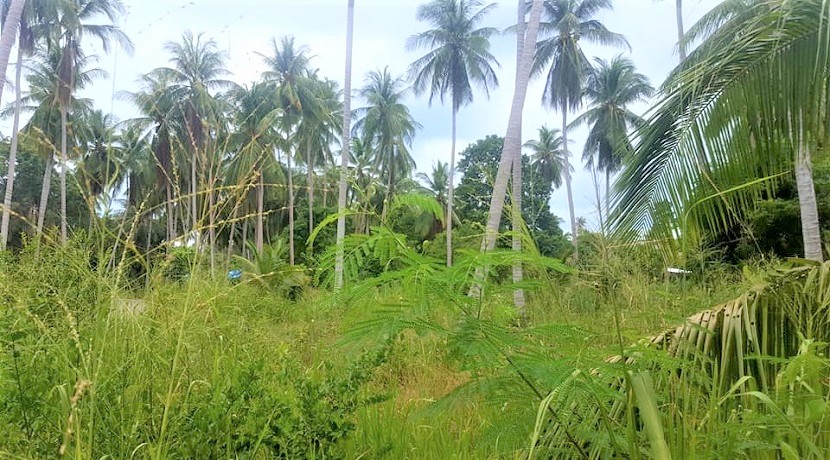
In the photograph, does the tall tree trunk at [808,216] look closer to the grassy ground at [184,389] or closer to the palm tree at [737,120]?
the palm tree at [737,120]

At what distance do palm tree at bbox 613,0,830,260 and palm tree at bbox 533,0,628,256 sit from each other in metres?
20.3

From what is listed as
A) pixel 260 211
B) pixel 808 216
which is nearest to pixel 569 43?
pixel 808 216

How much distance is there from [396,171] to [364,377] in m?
31.7

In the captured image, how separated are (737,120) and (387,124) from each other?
28.9 m

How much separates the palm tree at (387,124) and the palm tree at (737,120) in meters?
27.6

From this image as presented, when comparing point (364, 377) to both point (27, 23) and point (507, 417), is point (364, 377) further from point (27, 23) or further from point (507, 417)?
point (27, 23)

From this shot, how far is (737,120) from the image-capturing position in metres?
2.92

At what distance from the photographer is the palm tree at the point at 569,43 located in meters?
23.2

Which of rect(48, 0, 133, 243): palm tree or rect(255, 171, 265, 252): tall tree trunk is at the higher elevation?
rect(48, 0, 133, 243): palm tree

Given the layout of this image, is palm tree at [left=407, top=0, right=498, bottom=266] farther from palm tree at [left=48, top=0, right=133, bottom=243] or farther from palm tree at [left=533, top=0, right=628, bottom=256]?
palm tree at [left=48, top=0, right=133, bottom=243]

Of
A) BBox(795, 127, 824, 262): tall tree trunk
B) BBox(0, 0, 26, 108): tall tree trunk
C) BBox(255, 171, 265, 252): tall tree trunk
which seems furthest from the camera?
BBox(0, 0, 26, 108): tall tree trunk

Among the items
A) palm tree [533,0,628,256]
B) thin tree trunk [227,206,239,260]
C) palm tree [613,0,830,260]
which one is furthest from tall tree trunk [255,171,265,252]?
palm tree [533,0,628,256]

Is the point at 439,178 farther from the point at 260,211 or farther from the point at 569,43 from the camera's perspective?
the point at 260,211

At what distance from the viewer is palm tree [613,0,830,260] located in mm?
2758
